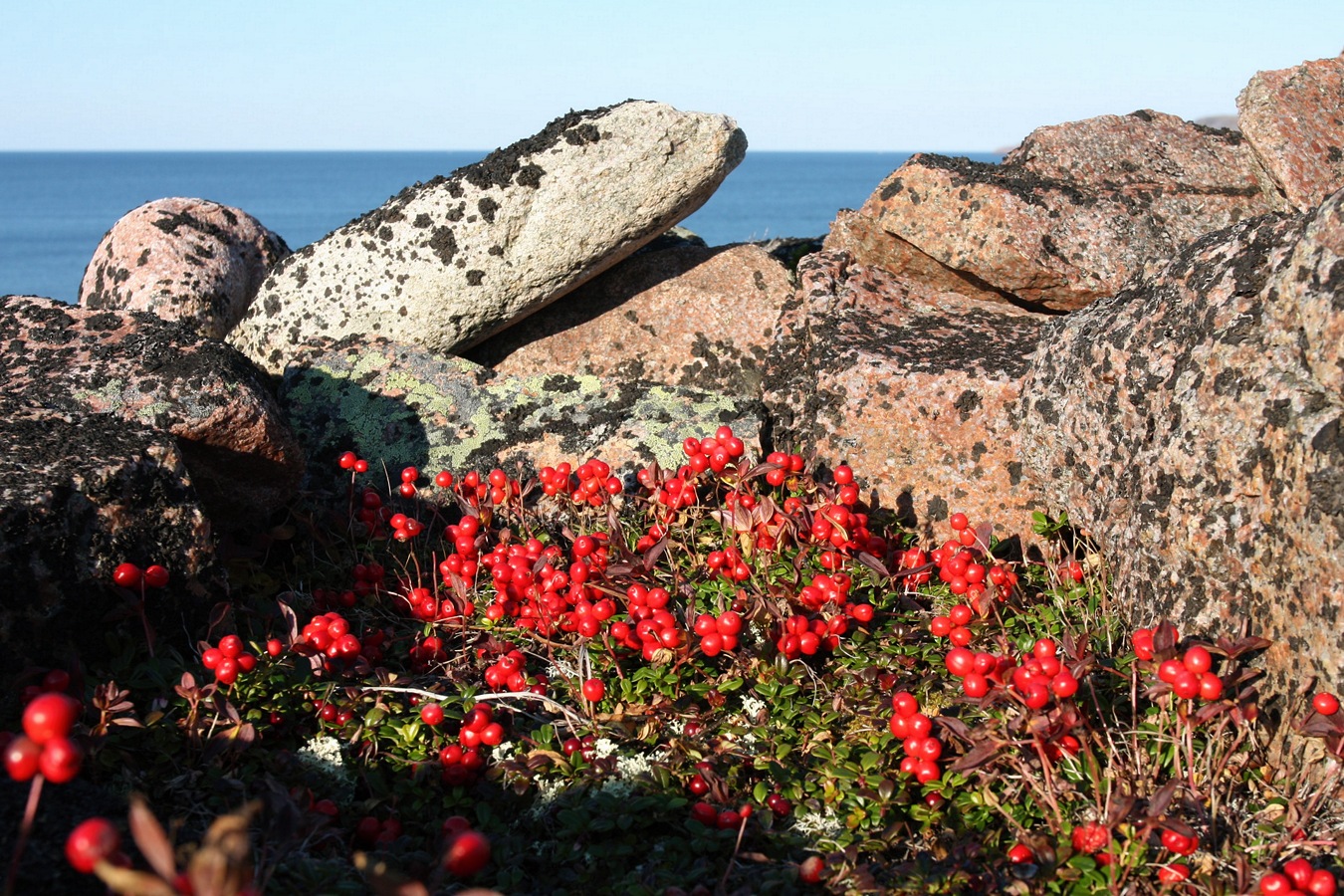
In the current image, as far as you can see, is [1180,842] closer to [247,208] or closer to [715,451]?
[715,451]

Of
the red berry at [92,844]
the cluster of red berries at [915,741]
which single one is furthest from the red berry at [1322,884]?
the red berry at [92,844]

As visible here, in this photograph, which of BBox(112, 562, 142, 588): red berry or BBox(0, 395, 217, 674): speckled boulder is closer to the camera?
BBox(0, 395, 217, 674): speckled boulder

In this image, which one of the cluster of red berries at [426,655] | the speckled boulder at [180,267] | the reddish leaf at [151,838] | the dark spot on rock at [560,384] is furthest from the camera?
the speckled boulder at [180,267]

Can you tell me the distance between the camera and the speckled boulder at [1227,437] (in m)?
3.24

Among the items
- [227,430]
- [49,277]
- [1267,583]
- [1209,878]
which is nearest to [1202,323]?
[1267,583]

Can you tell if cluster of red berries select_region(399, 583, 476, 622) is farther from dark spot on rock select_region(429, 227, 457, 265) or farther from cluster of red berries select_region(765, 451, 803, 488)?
dark spot on rock select_region(429, 227, 457, 265)

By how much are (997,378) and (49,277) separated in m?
45.6

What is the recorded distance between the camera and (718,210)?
82875 mm

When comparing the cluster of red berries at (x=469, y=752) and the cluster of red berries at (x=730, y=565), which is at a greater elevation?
the cluster of red berries at (x=730, y=565)

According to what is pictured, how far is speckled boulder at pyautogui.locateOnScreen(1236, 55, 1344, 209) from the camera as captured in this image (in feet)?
17.4

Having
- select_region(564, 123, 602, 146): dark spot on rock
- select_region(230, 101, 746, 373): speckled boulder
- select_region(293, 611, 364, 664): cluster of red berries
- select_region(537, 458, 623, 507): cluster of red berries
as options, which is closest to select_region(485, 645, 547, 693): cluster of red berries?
select_region(293, 611, 364, 664): cluster of red berries

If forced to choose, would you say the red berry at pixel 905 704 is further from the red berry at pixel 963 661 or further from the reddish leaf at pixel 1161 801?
the reddish leaf at pixel 1161 801

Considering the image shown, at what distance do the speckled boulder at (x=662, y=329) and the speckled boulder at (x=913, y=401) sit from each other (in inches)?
22.9

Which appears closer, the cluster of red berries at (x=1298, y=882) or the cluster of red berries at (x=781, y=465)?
the cluster of red berries at (x=1298, y=882)
